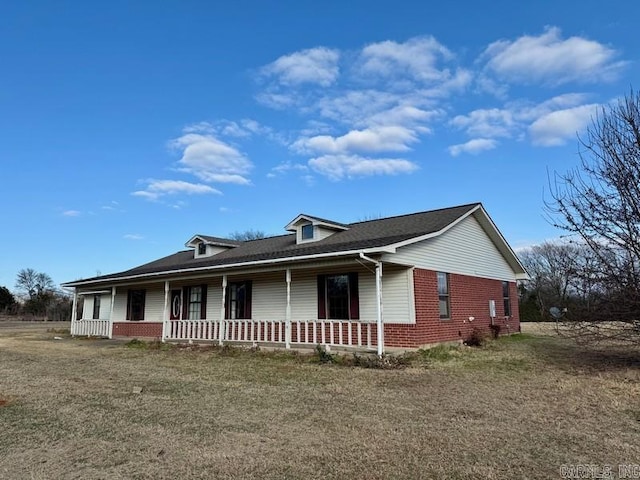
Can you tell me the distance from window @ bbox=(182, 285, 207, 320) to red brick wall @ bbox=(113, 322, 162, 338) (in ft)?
4.61

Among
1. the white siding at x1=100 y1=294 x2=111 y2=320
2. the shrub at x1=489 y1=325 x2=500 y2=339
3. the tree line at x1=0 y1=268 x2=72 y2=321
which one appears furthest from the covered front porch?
the tree line at x1=0 y1=268 x2=72 y2=321

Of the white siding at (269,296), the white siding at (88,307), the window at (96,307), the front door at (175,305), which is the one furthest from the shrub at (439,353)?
the white siding at (88,307)

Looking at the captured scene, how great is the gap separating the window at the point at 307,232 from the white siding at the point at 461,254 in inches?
184

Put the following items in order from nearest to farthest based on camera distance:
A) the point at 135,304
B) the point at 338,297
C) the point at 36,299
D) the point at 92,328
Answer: the point at 338,297
the point at 135,304
the point at 92,328
the point at 36,299

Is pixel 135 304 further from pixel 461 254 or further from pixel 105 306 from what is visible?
pixel 461 254

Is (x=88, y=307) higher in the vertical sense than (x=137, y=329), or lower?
higher

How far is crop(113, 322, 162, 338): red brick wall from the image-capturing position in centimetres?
1838

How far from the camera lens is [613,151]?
9727 millimetres

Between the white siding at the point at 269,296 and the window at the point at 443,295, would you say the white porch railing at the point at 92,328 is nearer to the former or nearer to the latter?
the white siding at the point at 269,296

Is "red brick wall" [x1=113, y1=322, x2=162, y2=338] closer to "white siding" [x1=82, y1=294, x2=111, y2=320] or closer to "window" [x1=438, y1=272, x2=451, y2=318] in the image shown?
"white siding" [x1=82, y1=294, x2=111, y2=320]

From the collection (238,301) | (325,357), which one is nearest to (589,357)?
(325,357)

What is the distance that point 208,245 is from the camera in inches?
805

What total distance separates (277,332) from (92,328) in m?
12.4

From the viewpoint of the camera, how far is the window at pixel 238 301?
16016mm
